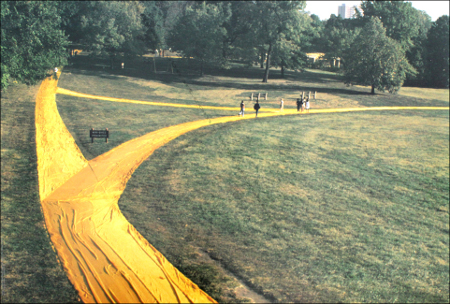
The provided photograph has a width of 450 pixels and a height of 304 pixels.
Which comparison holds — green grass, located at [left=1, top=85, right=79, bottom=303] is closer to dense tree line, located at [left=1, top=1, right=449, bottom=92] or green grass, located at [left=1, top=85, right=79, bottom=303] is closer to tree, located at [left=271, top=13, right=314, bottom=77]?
dense tree line, located at [left=1, top=1, right=449, bottom=92]

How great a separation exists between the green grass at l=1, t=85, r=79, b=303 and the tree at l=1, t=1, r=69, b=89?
15.4m

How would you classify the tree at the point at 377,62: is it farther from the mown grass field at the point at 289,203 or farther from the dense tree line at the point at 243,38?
the mown grass field at the point at 289,203

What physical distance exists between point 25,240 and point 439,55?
84497 millimetres

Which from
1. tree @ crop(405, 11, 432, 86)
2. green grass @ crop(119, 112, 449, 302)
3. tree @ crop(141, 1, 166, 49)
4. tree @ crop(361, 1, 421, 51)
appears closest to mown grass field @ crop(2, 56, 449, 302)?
green grass @ crop(119, 112, 449, 302)

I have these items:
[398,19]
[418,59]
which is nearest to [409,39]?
[418,59]

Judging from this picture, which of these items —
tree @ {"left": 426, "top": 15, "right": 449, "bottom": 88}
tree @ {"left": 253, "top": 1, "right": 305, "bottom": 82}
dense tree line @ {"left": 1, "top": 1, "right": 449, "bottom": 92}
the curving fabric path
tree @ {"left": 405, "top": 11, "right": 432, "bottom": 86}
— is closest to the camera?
the curving fabric path

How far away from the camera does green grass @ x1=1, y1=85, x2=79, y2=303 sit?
1212cm

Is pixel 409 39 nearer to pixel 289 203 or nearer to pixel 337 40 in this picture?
pixel 337 40

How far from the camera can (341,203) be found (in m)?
20.4

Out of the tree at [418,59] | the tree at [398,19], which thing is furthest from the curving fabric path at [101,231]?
the tree at [418,59]

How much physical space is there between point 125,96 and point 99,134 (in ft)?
68.1

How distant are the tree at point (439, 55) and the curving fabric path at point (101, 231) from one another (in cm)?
7001

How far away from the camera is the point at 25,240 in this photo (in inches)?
583

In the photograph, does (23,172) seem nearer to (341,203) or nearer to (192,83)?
(341,203)
